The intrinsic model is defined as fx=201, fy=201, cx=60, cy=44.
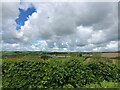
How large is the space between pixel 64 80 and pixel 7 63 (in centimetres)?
245

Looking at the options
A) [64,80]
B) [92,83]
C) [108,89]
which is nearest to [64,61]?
[64,80]

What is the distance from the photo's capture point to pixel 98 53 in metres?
8.85

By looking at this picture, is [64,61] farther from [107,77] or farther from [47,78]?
[107,77]

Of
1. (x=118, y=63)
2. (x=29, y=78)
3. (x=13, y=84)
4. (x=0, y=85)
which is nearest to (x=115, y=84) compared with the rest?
(x=118, y=63)

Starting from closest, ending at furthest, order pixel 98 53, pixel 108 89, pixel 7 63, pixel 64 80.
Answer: pixel 108 89
pixel 64 80
pixel 7 63
pixel 98 53

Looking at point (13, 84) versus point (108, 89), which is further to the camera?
point (13, 84)

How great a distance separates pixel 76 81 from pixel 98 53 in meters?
1.99

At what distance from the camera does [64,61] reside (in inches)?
307

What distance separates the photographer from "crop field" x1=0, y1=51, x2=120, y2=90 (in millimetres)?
A: 7422

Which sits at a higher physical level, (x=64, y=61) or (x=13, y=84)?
(x=64, y=61)

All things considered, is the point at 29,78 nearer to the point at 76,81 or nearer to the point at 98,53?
the point at 76,81

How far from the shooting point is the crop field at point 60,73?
24.3 ft

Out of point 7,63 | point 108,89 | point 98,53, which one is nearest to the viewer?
point 108,89

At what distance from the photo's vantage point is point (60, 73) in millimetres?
7445
